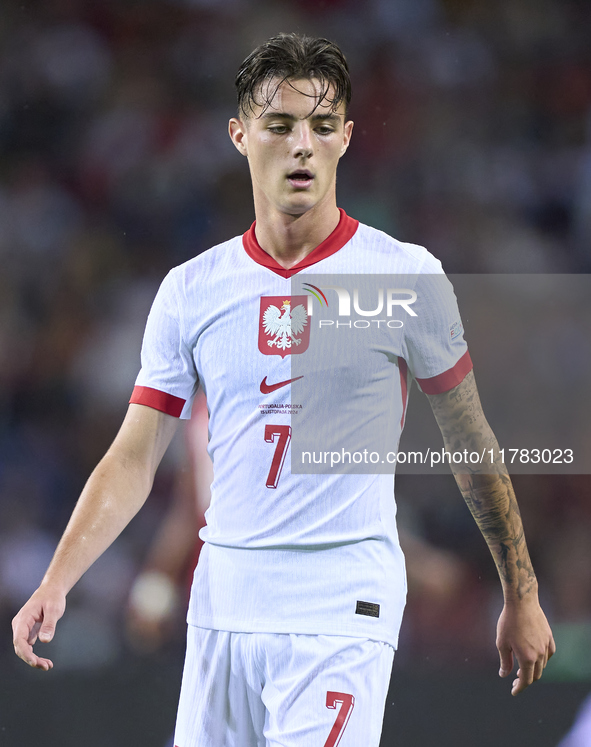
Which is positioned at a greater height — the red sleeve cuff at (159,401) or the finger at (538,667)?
the red sleeve cuff at (159,401)

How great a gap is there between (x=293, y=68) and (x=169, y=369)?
748 mm

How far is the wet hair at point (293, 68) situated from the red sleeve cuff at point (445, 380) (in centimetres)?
66

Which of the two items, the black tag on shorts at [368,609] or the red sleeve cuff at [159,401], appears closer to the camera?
the black tag on shorts at [368,609]

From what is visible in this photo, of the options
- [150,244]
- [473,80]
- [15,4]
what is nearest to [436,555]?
[150,244]

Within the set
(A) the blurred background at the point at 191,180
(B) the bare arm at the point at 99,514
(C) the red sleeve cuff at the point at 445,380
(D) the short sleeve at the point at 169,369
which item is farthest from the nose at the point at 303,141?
(A) the blurred background at the point at 191,180

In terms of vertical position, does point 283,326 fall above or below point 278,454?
above

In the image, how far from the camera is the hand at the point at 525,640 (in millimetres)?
1991

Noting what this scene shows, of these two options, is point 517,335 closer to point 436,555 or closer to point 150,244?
point 436,555

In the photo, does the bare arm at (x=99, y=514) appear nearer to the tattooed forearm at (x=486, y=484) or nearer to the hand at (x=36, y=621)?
the hand at (x=36, y=621)

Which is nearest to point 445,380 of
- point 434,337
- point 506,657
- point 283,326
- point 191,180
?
point 434,337

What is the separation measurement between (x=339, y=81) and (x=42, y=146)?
2.28 m

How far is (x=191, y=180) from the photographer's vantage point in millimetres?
3992

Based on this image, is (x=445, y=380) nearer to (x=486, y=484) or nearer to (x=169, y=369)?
(x=486, y=484)

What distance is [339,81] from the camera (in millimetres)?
2055
